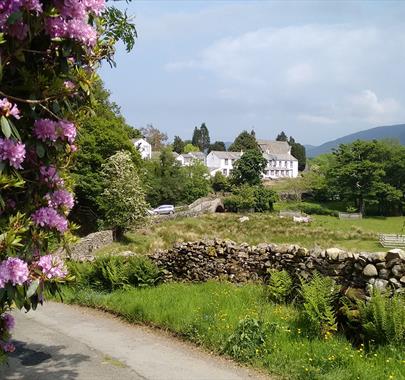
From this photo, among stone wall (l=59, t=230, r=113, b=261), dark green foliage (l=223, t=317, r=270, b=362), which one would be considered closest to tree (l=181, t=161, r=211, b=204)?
stone wall (l=59, t=230, r=113, b=261)

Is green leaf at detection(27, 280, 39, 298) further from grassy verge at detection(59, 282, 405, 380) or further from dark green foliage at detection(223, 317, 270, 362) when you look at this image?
dark green foliage at detection(223, 317, 270, 362)

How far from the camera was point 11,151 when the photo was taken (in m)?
3.62

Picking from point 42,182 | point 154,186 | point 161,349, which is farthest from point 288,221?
point 42,182

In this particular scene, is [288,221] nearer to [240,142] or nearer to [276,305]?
[276,305]

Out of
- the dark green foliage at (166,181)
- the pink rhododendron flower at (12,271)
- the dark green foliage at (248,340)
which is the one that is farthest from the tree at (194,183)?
the pink rhododendron flower at (12,271)

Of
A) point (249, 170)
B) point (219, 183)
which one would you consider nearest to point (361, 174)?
point (249, 170)

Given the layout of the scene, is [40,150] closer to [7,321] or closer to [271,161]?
[7,321]

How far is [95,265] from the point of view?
14.4 metres

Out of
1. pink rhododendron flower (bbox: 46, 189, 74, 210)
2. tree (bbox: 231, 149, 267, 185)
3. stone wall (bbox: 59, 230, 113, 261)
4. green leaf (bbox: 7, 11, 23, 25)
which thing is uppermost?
tree (bbox: 231, 149, 267, 185)

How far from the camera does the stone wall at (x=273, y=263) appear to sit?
9.05 m

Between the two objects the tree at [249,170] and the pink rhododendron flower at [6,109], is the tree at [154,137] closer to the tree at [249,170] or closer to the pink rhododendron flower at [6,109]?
the tree at [249,170]

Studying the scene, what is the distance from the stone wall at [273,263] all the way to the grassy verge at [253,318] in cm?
85

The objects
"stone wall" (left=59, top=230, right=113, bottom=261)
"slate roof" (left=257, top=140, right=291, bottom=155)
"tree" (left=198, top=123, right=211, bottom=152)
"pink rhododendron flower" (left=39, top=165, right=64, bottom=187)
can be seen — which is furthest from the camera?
"tree" (left=198, top=123, right=211, bottom=152)

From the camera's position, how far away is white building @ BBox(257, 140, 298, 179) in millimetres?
154875
